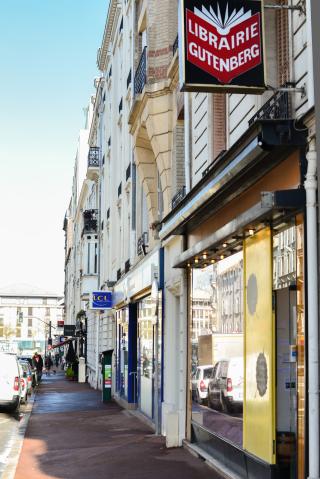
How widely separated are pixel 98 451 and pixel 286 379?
19.2ft

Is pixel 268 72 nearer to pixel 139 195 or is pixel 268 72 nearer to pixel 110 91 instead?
pixel 139 195

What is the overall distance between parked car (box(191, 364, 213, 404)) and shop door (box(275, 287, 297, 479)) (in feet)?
10.6

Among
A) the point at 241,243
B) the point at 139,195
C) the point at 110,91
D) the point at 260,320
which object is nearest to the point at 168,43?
the point at 139,195

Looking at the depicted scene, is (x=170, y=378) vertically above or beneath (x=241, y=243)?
beneath

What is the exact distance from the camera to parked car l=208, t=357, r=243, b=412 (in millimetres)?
10000

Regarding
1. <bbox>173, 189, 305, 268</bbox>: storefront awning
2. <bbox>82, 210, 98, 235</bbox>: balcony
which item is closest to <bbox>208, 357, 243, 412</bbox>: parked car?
<bbox>173, 189, 305, 268</bbox>: storefront awning

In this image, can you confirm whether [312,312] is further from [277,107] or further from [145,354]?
[145,354]

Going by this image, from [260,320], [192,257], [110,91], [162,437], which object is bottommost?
[162,437]

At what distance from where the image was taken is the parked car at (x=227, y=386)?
10.0 m

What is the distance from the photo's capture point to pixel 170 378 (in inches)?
582

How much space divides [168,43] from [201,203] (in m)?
6.67

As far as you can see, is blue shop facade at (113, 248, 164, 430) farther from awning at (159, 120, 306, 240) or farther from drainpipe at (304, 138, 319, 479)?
drainpipe at (304, 138, 319, 479)

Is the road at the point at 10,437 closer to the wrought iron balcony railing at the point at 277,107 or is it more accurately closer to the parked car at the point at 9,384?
the parked car at the point at 9,384

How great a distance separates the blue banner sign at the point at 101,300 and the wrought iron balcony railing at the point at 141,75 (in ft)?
33.8
